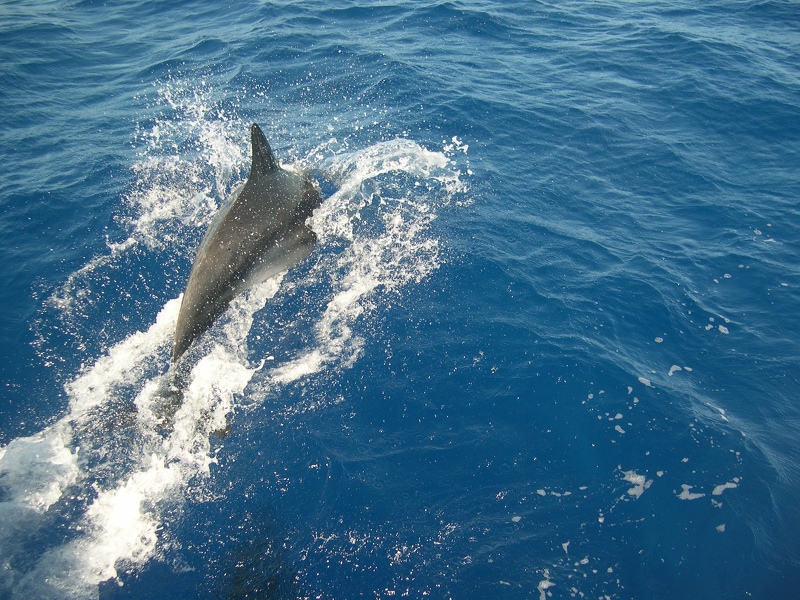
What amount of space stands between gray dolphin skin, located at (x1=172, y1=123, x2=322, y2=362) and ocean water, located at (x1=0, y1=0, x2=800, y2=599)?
68cm

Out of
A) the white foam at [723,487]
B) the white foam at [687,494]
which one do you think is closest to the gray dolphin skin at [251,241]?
the white foam at [687,494]

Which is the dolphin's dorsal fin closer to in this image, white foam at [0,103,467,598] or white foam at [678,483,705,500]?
white foam at [0,103,467,598]

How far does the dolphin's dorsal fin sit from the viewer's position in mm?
12850

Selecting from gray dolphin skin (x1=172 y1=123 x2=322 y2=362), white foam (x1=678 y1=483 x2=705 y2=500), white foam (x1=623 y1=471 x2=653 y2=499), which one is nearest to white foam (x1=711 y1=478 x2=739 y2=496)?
white foam (x1=678 y1=483 x2=705 y2=500)

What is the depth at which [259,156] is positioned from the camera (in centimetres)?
1319

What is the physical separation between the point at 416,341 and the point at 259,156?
20.5ft

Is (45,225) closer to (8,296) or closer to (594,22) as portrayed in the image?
(8,296)

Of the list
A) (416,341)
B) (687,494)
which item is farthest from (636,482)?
(416,341)

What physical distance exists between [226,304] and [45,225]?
26.1 feet

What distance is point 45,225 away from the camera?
15.2m

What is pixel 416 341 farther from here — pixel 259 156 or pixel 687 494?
pixel 259 156

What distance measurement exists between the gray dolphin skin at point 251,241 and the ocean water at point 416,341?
26.9 inches

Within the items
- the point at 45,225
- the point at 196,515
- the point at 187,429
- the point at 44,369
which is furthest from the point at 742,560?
Answer: the point at 45,225

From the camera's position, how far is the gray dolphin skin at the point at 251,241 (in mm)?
10988
